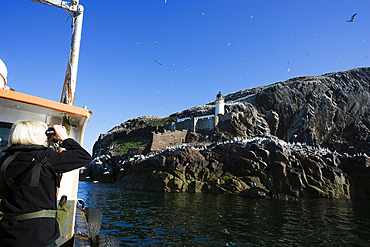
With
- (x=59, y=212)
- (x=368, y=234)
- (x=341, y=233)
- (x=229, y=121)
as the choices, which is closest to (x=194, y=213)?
(x=341, y=233)

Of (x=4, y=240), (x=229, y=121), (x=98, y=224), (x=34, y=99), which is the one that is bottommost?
(x=98, y=224)

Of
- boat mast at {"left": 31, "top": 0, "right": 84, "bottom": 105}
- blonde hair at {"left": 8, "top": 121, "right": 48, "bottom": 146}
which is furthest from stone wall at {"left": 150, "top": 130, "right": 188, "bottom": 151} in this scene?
blonde hair at {"left": 8, "top": 121, "right": 48, "bottom": 146}

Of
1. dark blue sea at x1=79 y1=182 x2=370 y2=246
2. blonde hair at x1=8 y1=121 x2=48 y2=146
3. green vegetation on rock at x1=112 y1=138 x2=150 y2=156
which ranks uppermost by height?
green vegetation on rock at x1=112 y1=138 x2=150 y2=156

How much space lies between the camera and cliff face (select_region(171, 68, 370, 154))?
49.6 metres

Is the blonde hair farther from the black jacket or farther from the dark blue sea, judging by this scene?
the dark blue sea

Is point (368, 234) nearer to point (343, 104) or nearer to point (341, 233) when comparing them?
point (341, 233)

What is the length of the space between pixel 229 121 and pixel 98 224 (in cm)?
4624

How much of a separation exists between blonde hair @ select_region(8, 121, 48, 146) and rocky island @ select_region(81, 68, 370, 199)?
80.8 feet

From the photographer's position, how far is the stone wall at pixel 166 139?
4728 cm

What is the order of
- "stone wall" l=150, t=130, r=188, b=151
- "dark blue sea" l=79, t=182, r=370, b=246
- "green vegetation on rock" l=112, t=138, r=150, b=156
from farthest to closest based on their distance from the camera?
"green vegetation on rock" l=112, t=138, r=150, b=156
"stone wall" l=150, t=130, r=188, b=151
"dark blue sea" l=79, t=182, r=370, b=246

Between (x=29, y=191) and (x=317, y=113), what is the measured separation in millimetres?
58497

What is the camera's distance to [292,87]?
54.5 metres

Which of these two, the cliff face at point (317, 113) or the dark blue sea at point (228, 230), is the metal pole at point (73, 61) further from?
the cliff face at point (317, 113)

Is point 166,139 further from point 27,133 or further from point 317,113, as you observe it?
point 27,133
